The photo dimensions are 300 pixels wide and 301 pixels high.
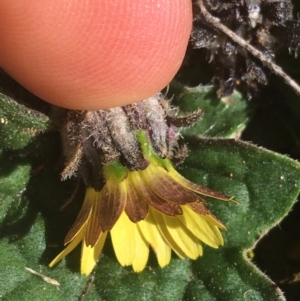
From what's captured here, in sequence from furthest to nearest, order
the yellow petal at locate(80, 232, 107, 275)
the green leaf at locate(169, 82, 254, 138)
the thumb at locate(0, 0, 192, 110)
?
the green leaf at locate(169, 82, 254, 138), the yellow petal at locate(80, 232, 107, 275), the thumb at locate(0, 0, 192, 110)

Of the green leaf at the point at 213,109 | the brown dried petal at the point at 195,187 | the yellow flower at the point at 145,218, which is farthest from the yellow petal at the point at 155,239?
the green leaf at the point at 213,109

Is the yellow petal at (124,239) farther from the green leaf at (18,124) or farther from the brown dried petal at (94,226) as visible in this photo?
the green leaf at (18,124)

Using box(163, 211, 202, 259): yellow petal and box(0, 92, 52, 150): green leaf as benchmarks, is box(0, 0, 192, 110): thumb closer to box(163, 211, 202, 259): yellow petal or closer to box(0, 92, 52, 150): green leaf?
box(0, 92, 52, 150): green leaf

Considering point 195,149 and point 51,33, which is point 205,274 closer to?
point 195,149

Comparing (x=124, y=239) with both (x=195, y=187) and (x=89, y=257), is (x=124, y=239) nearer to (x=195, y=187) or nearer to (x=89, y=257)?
(x=89, y=257)

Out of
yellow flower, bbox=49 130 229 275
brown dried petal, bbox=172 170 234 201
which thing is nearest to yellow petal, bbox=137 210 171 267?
yellow flower, bbox=49 130 229 275

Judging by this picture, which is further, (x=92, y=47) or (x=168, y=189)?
(x=168, y=189)

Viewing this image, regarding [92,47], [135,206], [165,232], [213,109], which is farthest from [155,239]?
[92,47]

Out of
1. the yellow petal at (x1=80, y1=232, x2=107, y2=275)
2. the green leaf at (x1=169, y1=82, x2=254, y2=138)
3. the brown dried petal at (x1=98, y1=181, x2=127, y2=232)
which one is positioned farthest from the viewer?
the green leaf at (x1=169, y1=82, x2=254, y2=138)
